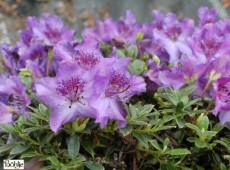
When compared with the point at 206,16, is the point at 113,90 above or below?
below

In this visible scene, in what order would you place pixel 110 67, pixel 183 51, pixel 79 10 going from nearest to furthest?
1. pixel 110 67
2. pixel 183 51
3. pixel 79 10

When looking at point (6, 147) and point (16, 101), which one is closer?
point (6, 147)

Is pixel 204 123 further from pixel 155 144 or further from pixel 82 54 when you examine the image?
pixel 82 54

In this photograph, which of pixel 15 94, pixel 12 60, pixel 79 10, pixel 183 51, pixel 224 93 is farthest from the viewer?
pixel 79 10

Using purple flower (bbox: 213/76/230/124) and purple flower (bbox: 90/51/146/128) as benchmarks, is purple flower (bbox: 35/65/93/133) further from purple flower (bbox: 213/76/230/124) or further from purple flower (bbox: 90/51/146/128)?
purple flower (bbox: 213/76/230/124)

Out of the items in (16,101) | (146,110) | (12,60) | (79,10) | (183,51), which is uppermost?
(79,10)

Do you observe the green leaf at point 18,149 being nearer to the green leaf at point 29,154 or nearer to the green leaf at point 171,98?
the green leaf at point 29,154

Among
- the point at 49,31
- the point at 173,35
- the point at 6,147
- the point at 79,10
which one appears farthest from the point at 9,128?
the point at 79,10

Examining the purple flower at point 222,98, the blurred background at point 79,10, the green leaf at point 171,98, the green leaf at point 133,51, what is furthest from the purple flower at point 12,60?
the blurred background at point 79,10
